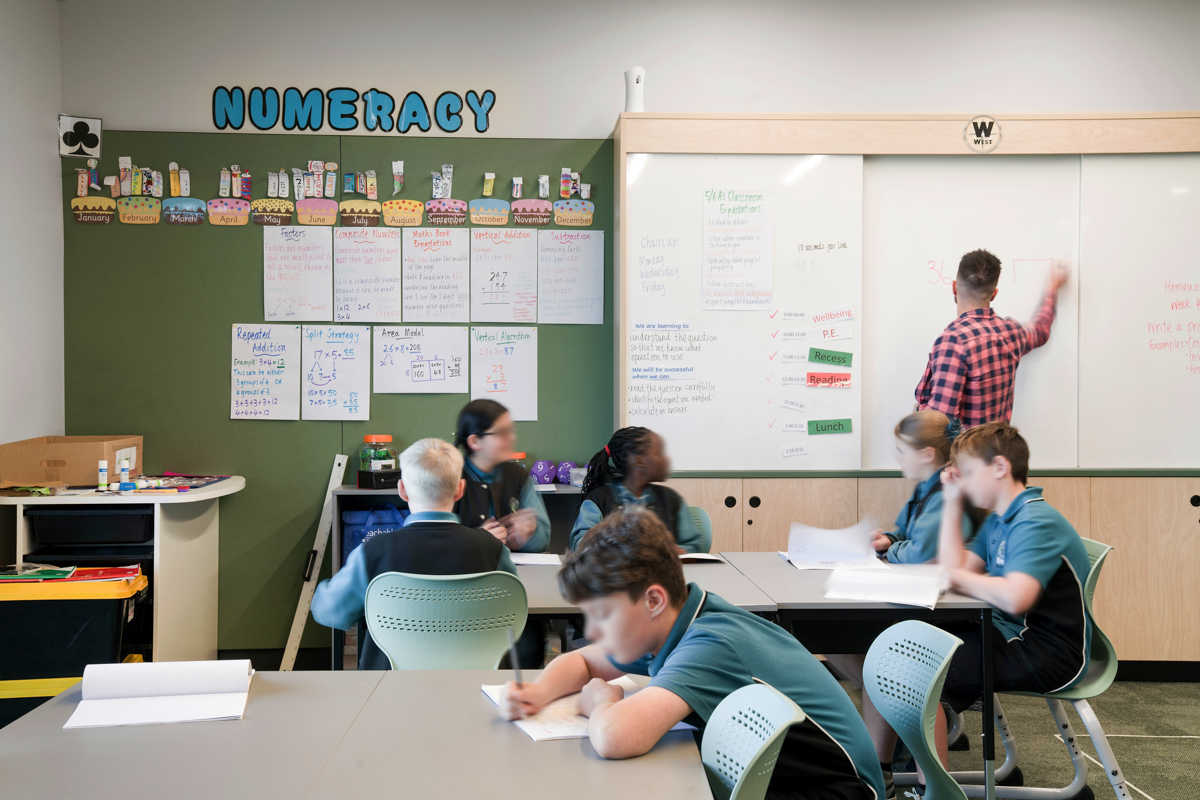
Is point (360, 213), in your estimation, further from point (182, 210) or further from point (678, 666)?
point (678, 666)

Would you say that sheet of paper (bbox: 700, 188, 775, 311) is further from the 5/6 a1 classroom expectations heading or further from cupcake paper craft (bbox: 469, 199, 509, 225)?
the 5/6 a1 classroom expectations heading

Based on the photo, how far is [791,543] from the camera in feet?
9.52

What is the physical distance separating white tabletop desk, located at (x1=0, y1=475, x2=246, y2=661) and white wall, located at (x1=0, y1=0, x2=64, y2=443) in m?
0.61

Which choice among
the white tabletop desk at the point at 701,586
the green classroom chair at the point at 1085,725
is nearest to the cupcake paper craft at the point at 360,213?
the white tabletop desk at the point at 701,586

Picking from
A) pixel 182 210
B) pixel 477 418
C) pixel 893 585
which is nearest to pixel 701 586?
pixel 893 585

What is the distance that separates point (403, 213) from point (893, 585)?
293 centimetres

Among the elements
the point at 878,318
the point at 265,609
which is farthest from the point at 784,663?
the point at 265,609

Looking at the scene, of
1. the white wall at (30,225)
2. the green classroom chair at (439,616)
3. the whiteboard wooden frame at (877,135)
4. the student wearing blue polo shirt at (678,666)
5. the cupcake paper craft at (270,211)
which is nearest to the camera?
the student wearing blue polo shirt at (678,666)

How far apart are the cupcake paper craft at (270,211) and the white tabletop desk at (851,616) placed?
9.77ft

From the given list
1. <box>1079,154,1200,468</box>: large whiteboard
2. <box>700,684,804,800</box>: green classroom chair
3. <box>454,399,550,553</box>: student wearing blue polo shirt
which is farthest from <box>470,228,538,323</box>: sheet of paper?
<box>700,684,804,800</box>: green classroom chair

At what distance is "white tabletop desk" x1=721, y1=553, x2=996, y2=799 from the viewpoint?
7.51 ft

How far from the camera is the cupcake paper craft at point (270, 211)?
402 cm

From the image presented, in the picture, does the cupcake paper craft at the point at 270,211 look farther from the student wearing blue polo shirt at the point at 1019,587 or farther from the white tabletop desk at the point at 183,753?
the student wearing blue polo shirt at the point at 1019,587

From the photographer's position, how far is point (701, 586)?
2.35 meters
